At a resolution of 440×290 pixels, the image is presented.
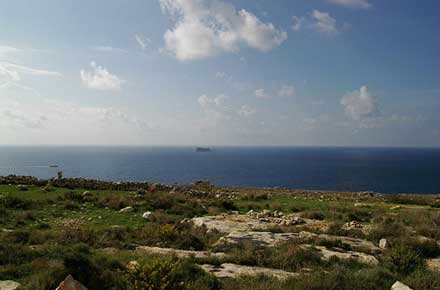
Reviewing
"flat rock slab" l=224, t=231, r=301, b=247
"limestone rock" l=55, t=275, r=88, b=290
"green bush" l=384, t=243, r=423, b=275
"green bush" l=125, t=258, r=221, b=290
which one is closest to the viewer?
"limestone rock" l=55, t=275, r=88, b=290

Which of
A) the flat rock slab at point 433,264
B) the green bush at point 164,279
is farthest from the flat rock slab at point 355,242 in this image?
the green bush at point 164,279

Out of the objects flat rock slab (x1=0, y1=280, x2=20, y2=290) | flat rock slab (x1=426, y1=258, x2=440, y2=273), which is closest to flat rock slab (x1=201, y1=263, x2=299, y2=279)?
flat rock slab (x1=426, y1=258, x2=440, y2=273)

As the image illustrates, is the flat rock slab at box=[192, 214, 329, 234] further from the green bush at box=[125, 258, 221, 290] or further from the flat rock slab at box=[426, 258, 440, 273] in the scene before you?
the green bush at box=[125, 258, 221, 290]

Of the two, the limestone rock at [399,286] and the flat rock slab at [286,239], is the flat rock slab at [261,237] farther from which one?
the limestone rock at [399,286]

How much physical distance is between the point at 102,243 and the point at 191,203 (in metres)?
11.0

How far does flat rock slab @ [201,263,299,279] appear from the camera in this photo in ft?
27.3

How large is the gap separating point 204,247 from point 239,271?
385cm

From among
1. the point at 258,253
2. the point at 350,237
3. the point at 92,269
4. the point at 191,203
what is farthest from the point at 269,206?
the point at 92,269

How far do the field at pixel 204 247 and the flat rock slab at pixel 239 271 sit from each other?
0.03 meters

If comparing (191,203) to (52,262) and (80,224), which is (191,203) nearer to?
(80,224)

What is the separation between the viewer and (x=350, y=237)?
13633 millimetres

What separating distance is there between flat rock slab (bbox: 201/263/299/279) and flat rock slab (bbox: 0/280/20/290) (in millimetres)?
4508

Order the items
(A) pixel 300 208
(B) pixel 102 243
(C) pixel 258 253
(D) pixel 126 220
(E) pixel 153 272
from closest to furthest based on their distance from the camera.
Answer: (E) pixel 153 272 → (C) pixel 258 253 → (B) pixel 102 243 → (D) pixel 126 220 → (A) pixel 300 208

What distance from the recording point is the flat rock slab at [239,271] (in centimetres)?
831
